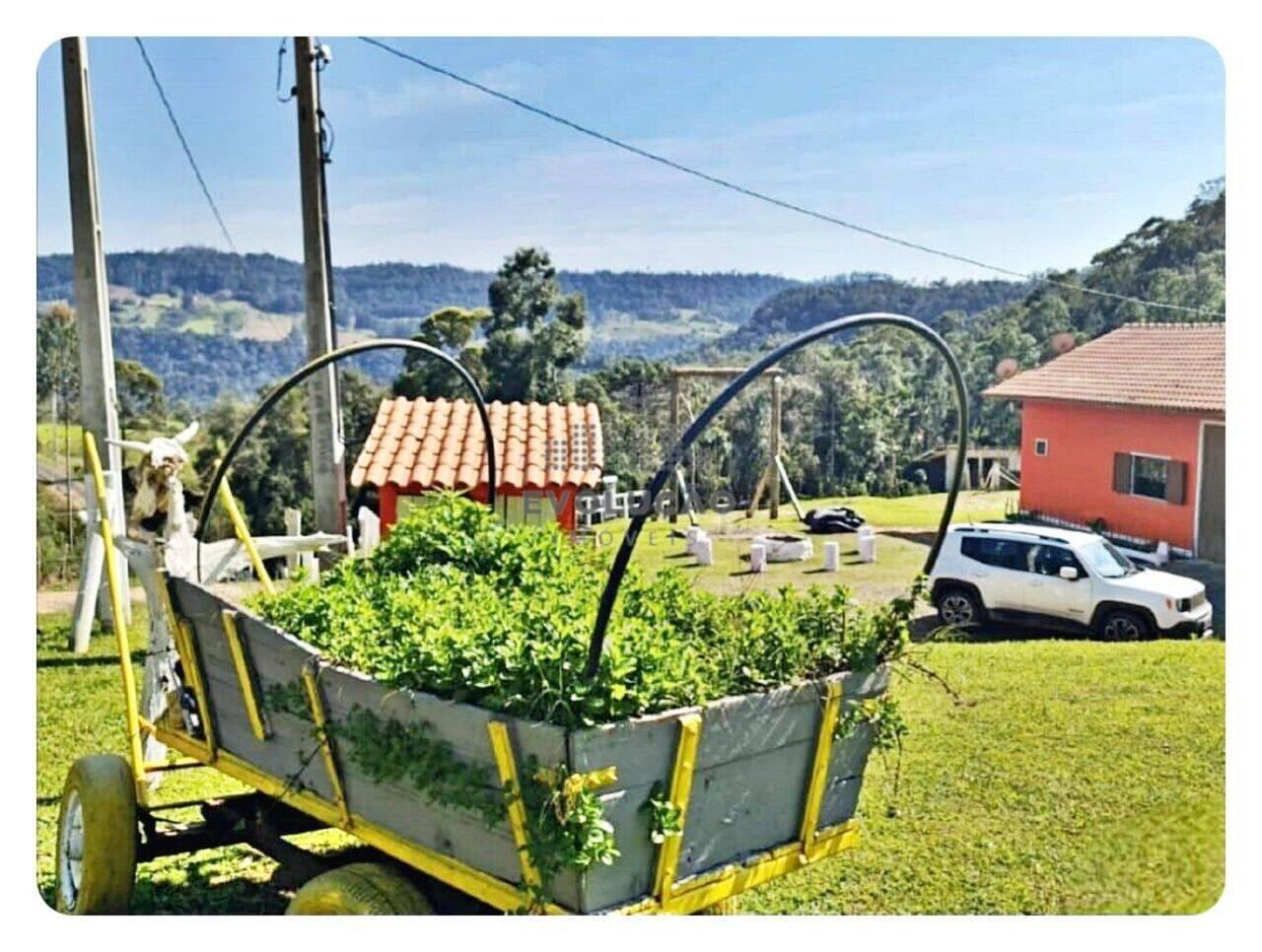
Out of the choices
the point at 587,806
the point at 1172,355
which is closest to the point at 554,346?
the point at 1172,355

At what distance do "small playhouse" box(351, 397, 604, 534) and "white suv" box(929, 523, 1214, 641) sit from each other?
1111mm

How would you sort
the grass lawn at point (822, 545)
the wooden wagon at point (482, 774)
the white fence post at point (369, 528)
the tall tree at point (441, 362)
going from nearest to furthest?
the wooden wagon at point (482, 774) < the grass lawn at point (822, 545) < the tall tree at point (441, 362) < the white fence post at point (369, 528)

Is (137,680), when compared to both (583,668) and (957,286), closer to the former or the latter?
(583,668)

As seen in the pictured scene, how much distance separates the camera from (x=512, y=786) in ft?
9.23

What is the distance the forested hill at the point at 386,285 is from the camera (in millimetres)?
4422

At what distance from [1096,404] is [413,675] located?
7.35ft

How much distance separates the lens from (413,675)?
3.07 m

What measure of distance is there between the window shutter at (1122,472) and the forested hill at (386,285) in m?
1.06

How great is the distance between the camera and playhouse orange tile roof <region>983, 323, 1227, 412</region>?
4164mm

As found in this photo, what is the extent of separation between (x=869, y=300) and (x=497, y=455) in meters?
1.24

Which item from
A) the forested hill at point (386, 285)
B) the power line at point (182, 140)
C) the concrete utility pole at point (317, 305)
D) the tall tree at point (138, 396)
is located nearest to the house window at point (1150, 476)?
the forested hill at point (386, 285)

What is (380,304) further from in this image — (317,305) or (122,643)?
(122,643)

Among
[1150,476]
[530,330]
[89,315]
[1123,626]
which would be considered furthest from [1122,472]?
[89,315]

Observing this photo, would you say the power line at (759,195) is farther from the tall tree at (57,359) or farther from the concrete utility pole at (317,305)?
the tall tree at (57,359)
